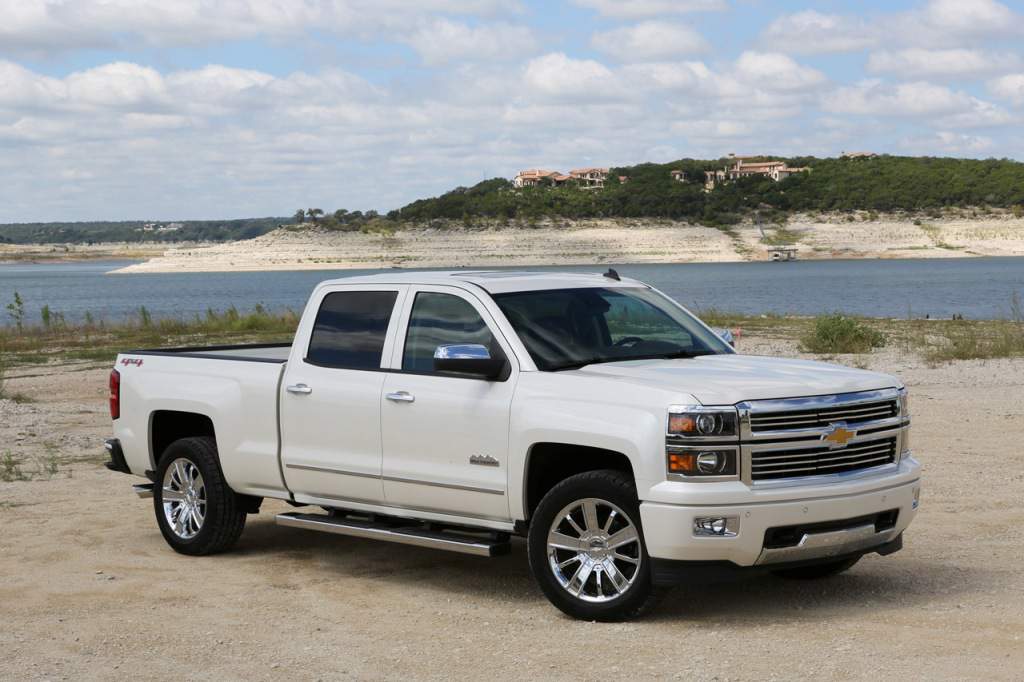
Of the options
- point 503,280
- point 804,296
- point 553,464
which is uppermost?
point 503,280

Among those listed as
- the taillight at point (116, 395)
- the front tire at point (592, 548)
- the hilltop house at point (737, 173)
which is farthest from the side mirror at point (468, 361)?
the hilltop house at point (737, 173)

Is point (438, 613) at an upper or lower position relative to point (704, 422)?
lower

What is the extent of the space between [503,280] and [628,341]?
0.79 meters

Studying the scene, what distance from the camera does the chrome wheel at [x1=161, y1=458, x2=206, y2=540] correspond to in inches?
360

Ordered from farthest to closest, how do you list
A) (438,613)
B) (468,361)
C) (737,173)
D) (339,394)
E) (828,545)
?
(737,173)
(339,394)
(438,613)
(468,361)
(828,545)

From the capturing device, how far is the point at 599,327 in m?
7.93

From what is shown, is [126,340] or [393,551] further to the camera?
[126,340]

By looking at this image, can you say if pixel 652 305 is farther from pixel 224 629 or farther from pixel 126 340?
pixel 126 340

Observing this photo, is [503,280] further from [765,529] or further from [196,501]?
[196,501]

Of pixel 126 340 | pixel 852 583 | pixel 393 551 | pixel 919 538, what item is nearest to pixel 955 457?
pixel 919 538

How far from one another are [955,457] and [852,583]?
16.6 ft

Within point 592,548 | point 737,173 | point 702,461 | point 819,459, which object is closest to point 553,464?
point 592,548

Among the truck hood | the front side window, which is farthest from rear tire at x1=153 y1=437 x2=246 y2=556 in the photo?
the truck hood

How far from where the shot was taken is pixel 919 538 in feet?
30.1
